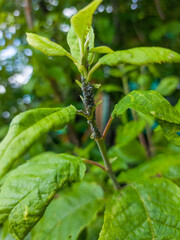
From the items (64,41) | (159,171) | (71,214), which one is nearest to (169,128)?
(159,171)

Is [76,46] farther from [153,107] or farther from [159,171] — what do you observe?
[159,171]

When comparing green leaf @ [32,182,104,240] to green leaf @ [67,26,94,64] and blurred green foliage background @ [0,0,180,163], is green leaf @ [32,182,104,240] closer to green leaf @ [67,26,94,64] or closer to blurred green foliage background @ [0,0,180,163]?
green leaf @ [67,26,94,64]

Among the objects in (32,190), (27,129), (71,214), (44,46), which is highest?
(44,46)

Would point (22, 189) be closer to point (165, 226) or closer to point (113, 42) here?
point (165, 226)

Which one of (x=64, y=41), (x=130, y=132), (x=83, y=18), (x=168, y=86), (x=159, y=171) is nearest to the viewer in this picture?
(x=83, y=18)

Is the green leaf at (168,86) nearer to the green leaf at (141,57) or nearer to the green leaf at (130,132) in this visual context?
the green leaf at (130,132)

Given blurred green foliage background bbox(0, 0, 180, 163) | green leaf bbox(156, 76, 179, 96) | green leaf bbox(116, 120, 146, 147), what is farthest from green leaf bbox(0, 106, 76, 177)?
blurred green foliage background bbox(0, 0, 180, 163)

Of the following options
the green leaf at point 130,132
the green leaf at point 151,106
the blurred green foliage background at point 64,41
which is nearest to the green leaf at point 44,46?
the green leaf at point 151,106
